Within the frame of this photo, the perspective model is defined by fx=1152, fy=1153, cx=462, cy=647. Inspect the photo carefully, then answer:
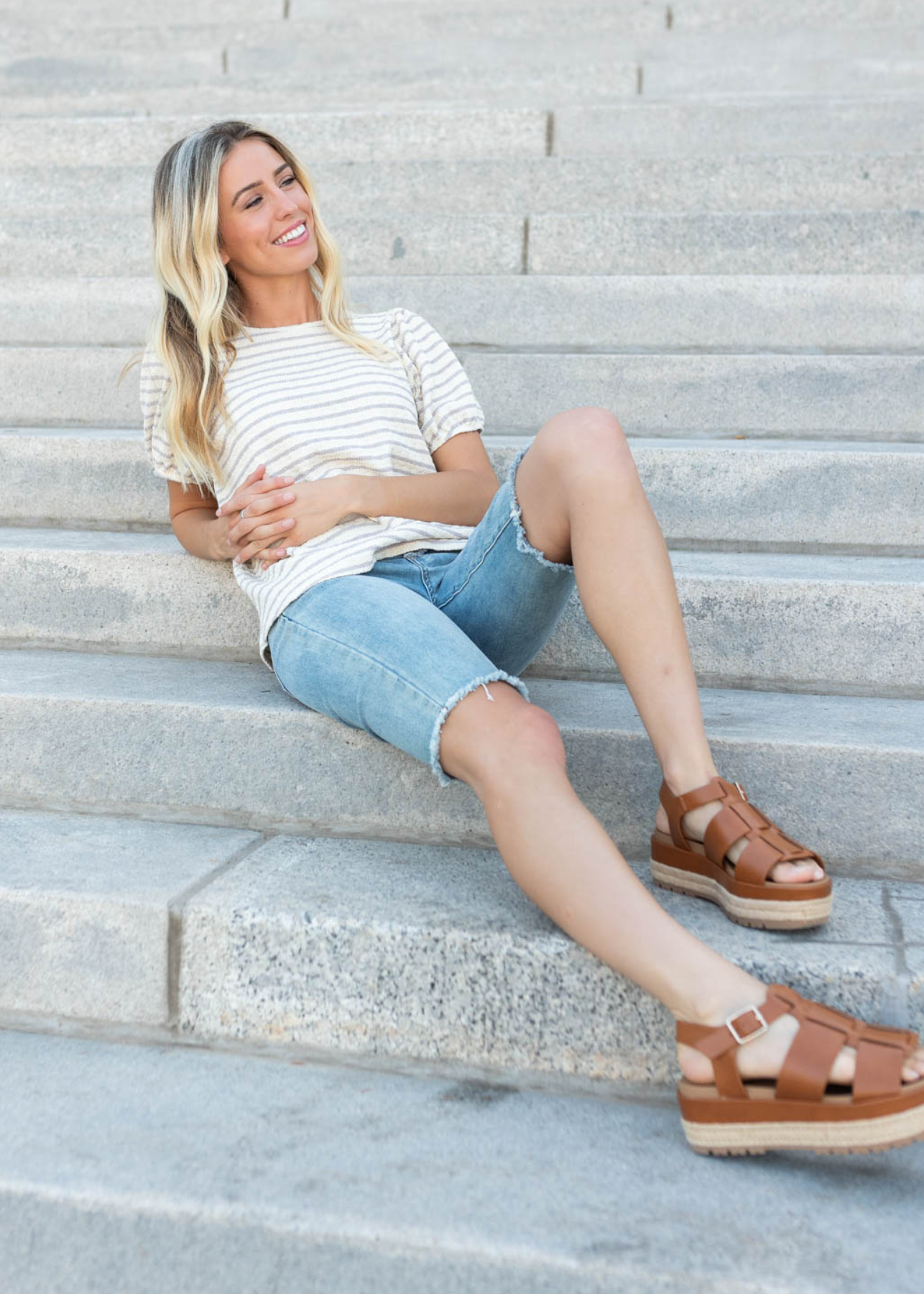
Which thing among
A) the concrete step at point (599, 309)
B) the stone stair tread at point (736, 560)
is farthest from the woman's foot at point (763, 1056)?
the concrete step at point (599, 309)

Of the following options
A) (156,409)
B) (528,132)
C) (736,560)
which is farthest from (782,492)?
(528,132)

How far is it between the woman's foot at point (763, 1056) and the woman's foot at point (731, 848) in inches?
8.3

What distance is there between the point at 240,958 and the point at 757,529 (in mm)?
1502

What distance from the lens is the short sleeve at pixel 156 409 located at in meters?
2.39

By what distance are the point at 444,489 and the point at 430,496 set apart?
→ 0.04 m

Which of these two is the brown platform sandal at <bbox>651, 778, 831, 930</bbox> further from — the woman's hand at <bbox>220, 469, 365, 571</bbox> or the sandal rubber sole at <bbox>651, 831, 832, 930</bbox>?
the woman's hand at <bbox>220, 469, 365, 571</bbox>

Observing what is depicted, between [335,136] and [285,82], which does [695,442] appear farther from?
[285,82]

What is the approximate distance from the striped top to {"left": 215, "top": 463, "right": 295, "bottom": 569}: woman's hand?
4 cm

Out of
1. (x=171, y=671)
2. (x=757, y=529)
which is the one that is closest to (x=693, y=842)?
(x=757, y=529)

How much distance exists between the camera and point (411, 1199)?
4.62 feet

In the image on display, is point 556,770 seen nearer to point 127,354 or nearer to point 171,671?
point 171,671

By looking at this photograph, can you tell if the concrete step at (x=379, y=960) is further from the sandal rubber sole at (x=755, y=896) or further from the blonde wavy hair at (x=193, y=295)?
the blonde wavy hair at (x=193, y=295)

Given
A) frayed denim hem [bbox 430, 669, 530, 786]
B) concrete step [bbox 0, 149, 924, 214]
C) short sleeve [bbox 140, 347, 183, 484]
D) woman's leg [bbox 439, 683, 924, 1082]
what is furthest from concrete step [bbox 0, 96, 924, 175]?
woman's leg [bbox 439, 683, 924, 1082]

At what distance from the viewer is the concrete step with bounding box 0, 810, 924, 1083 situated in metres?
1.68
